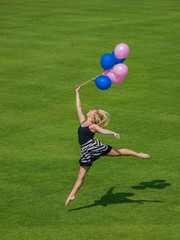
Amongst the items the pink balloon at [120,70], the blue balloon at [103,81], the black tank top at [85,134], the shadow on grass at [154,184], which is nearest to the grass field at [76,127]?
the shadow on grass at [154,184]

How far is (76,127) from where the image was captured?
18.1m

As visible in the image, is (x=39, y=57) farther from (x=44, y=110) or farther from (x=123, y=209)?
(x=123, y=209)

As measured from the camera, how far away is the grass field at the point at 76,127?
456 inches

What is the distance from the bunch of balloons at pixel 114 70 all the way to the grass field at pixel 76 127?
8.01ft

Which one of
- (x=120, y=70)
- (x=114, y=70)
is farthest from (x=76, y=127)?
(x=120, y=70)

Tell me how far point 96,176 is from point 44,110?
6.41 m

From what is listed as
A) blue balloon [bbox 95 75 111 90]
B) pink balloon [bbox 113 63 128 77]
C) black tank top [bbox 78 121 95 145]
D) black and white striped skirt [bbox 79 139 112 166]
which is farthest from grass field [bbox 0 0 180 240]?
pink balloon [bbox 113 63 128 77]

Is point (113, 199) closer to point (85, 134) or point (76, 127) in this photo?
point (85, 134)

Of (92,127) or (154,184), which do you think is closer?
(92,127)

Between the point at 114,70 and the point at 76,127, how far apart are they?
5.49 m

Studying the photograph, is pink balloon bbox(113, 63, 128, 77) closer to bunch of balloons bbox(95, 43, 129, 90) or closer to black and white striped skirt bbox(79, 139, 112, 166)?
bunch of balloons bbox(95, 43, 129, 90)

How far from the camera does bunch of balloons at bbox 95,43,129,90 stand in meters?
12.9

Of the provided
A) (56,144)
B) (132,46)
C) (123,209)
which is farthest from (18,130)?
(132,46)

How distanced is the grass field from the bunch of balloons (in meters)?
2.44
